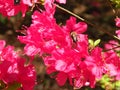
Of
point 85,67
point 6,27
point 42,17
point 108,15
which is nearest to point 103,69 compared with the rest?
point 85,67

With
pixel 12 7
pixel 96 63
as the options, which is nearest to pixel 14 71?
pixel 12 7

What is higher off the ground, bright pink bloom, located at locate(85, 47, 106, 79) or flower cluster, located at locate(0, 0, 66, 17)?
flower cluster, located at locate(0, 0, 66, 17)

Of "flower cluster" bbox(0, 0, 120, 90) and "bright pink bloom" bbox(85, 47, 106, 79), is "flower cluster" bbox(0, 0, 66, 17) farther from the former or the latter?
"bright pink bloom" bbox(85, 47, 106, 79)

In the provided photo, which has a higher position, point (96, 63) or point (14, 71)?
point (96, 63)

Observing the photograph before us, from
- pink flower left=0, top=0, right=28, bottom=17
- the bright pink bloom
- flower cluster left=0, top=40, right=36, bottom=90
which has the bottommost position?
flower cluster left=0, top=40, right=36, bottom=90

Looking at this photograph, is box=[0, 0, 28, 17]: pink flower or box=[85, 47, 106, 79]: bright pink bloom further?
box=[0, 0, 28, 17]: pink flower

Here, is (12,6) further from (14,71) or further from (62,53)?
(62,53)

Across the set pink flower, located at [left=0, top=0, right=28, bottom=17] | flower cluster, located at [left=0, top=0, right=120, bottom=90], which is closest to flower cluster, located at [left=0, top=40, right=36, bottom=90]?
flower cluster, located at [left=0, top=0, right=120, bottom=90]

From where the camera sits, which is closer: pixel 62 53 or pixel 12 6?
pixel 62 53
